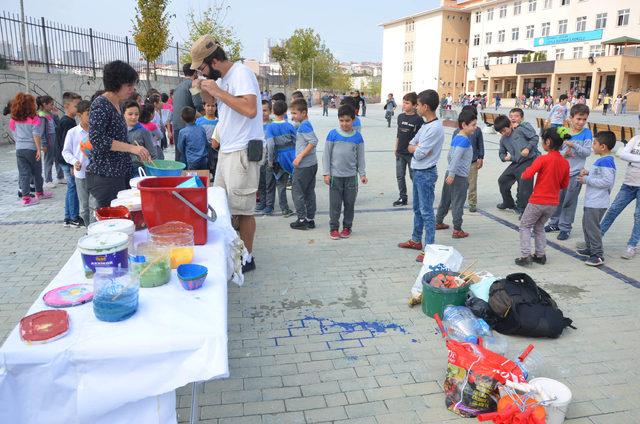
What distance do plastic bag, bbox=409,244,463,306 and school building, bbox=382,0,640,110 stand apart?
41.2 meters

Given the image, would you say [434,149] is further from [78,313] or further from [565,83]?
[565,83]

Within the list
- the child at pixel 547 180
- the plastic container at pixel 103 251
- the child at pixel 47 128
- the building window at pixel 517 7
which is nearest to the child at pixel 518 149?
the child at pixel 547 180

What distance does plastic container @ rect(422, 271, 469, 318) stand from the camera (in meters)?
3.91

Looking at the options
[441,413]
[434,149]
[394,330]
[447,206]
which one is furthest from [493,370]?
[447,206]

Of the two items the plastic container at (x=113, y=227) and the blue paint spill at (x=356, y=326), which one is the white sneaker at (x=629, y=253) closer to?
the blue paint spill at (x=356, y=326)

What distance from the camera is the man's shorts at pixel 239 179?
425cm

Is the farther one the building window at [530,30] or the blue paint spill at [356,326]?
the building window at [530,30]

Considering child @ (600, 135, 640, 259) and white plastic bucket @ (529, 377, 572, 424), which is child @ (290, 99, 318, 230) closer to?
child @ (600, 135, 640, 259)

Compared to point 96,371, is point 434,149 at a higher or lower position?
higher

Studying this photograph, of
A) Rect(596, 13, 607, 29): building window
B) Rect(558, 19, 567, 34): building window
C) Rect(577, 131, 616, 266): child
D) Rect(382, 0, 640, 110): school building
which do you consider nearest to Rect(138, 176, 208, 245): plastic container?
Rect(577, 131, 616, 266): child

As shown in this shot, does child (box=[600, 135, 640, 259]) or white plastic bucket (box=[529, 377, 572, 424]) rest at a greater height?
child (box=[600, 135, 640, 259])

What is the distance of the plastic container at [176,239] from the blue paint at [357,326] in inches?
65.3

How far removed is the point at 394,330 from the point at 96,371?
2.59 metres

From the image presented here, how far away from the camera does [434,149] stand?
17.3 ft
